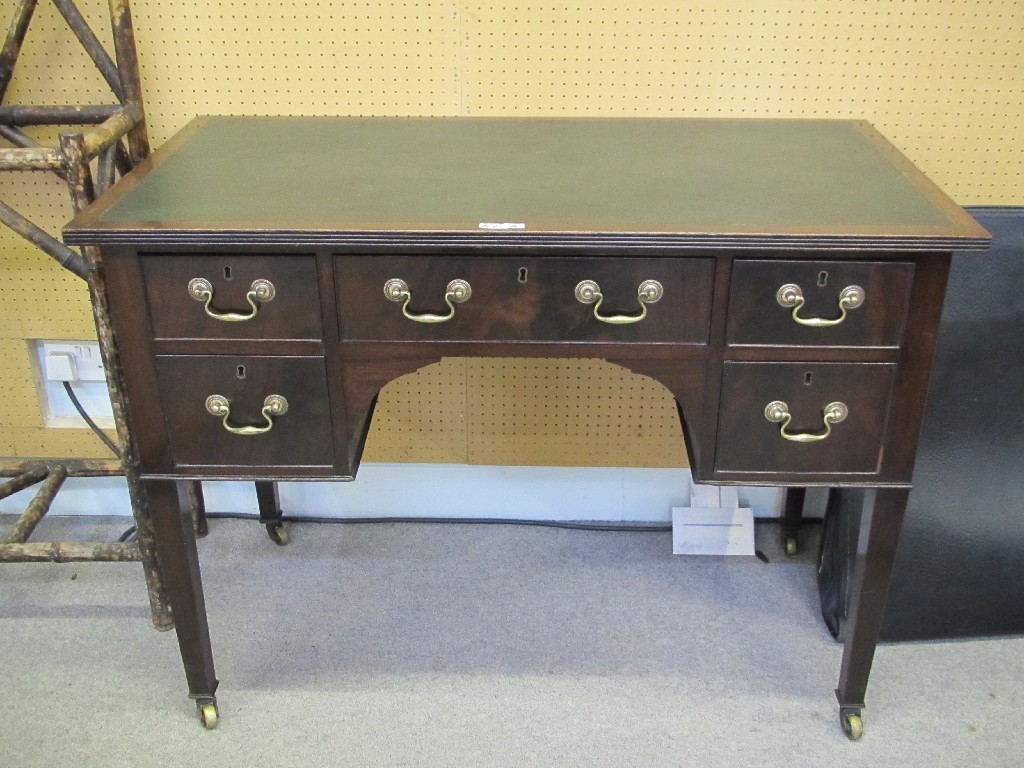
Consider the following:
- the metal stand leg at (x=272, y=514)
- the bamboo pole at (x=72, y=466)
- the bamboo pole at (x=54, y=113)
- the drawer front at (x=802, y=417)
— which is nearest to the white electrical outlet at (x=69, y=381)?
the bamboo pole at (x=72, y=466)

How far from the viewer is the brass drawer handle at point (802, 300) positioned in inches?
49.4

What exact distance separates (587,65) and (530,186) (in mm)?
474

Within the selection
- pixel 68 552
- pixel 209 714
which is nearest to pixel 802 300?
pixel 209 714

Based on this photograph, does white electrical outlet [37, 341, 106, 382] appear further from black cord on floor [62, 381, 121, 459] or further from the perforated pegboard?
the perforated pegboard

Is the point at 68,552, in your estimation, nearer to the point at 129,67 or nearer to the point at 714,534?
the point at 129,67

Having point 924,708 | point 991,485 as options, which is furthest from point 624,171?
point 924,708

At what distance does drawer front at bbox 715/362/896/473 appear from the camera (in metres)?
1.32

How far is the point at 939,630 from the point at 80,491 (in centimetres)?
183

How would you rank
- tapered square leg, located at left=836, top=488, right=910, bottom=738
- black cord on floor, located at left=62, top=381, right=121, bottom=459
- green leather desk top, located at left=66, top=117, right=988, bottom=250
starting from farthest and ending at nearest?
black cord on floor, located at left=62, top=381, right=121, bottom=459, tapered square leg, located at left=836, top=488, right=910, bottom=738, green leather desk top, located at left=66, top=117, right=988, bottom=250

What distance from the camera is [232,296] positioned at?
1.29 metres

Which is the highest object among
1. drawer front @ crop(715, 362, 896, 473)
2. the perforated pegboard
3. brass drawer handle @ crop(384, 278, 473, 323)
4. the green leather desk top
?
the perforated pegboard

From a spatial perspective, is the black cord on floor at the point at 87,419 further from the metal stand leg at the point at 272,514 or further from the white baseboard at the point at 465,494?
the metal stand leg at the point at 272,514

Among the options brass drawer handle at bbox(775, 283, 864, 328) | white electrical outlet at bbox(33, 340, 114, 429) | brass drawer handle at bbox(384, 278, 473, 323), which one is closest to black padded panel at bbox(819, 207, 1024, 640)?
brass drawer handle at bbox(775, 283, 864, 328)

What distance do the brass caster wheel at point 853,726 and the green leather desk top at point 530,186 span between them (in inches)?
32.8
